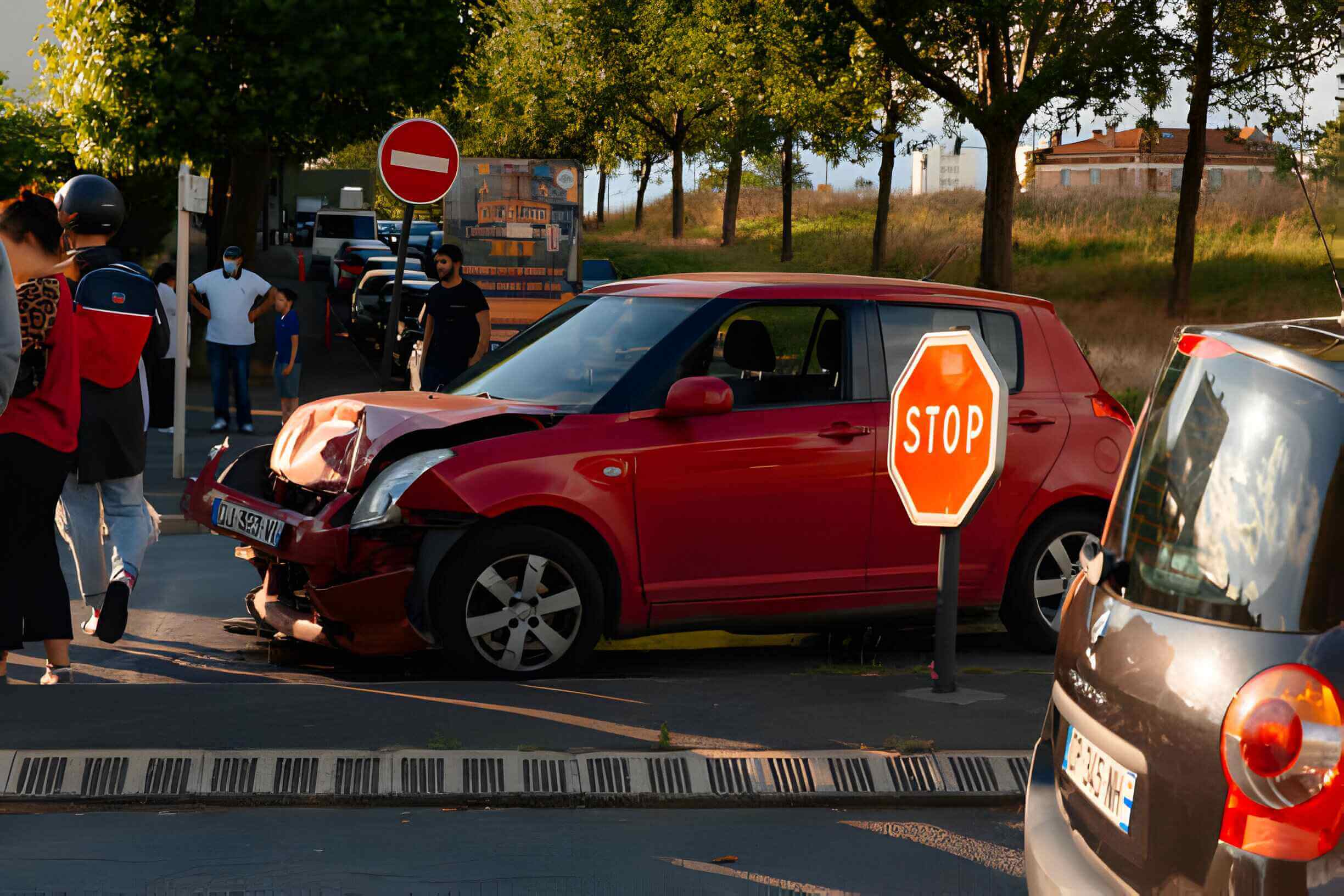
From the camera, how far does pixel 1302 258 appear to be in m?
36.2

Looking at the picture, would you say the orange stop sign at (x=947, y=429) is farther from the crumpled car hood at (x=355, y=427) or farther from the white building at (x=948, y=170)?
the white building at (x=948, y=170)

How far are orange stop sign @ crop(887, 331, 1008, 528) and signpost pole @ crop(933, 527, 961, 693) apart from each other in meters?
0.09

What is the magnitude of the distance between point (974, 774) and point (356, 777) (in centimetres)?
195

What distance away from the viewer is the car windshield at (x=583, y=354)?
24.0ft

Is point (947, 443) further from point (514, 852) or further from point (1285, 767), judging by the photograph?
point (1285, 767)

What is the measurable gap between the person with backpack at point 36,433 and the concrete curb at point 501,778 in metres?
1.48

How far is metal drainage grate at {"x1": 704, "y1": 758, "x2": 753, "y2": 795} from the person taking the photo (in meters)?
5.22

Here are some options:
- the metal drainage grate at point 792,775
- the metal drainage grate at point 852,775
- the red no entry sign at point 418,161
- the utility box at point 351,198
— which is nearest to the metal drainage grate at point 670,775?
the metal drainage grate at point 792,775

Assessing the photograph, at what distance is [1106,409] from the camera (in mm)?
8047

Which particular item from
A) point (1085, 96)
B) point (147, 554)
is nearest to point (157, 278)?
point (147, 554)

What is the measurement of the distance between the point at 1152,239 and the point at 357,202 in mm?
28154

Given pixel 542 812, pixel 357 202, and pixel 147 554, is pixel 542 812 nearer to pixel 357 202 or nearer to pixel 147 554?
pixel 147 554

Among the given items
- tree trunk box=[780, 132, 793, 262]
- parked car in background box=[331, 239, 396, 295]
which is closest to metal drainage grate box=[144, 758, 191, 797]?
parked car in background box=[331, 239, 396, 295]

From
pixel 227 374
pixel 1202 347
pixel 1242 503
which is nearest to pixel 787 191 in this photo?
pixel 227 374
